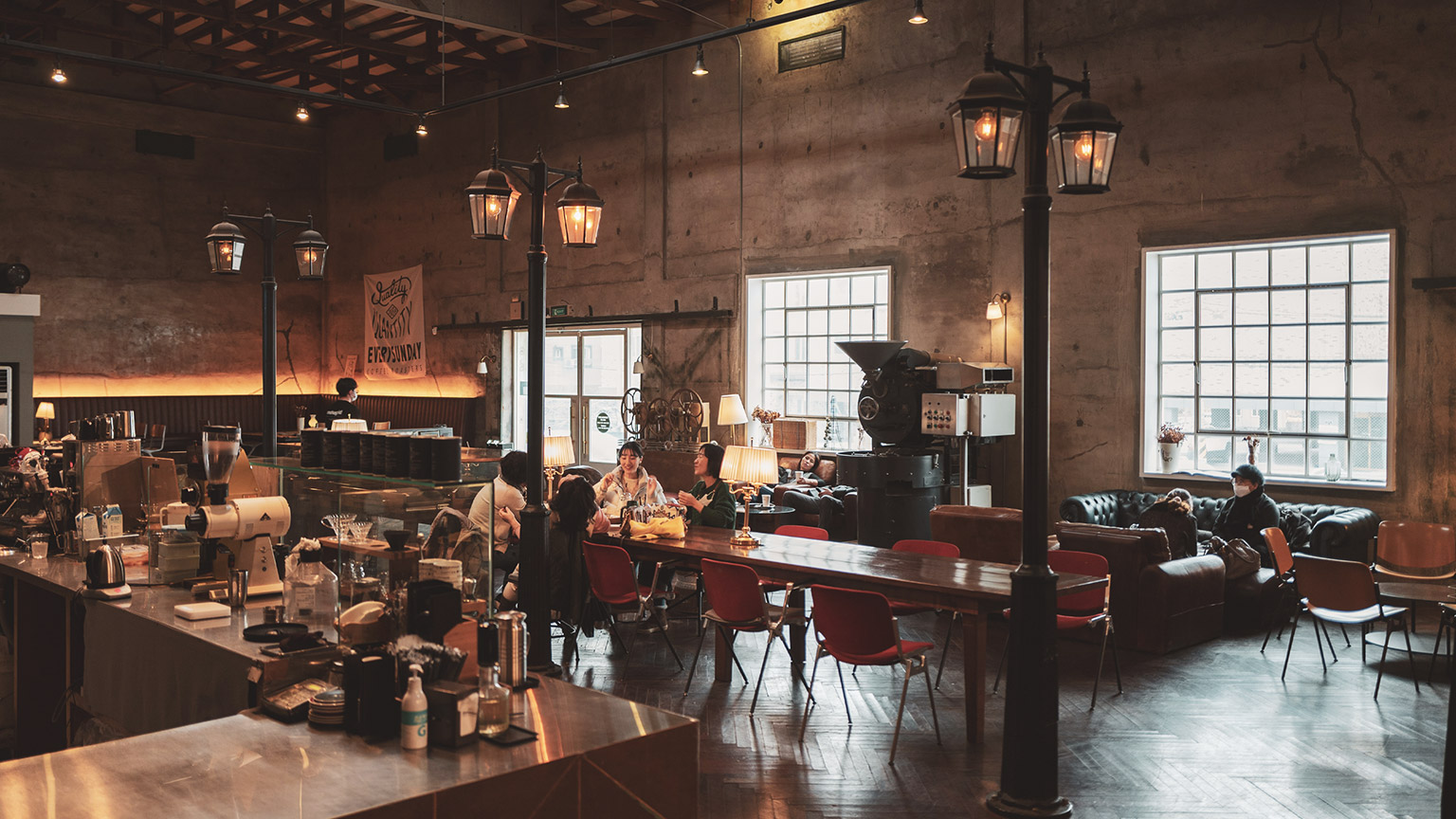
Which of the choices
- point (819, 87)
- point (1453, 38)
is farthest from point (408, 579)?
point (819, 87)

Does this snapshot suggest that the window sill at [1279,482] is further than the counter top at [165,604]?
Yes

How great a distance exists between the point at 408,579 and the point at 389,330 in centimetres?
1500

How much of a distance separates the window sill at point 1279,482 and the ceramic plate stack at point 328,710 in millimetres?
8252

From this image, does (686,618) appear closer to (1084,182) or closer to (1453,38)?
(1084,182)

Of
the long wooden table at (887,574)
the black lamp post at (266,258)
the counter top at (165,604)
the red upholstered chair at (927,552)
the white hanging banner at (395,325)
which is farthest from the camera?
the white hanging banner at (395,325)

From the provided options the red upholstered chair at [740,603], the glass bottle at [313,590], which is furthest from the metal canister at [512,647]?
the red upholstered chair at [740,603]

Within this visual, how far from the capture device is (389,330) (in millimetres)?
17406

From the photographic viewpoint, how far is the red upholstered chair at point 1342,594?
20.3 feet

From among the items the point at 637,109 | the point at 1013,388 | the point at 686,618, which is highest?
the point at 637,109

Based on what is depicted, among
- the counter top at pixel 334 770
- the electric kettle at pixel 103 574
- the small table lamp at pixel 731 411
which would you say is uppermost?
the small table lamp at pixel 731 411

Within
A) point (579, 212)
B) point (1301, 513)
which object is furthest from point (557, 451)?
point (1301, 513)

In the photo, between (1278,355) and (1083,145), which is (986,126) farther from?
(1278,355)

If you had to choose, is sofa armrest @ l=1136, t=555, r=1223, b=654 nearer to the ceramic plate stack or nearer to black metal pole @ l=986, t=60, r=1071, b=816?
black metal pole @ l=986, t=60, r=1071, b=816

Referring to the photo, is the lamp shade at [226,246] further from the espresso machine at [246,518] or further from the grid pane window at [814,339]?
the grid pane window at [814,339]
